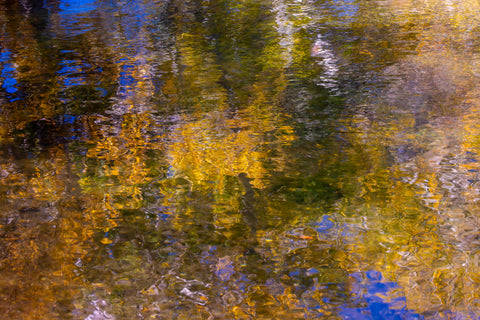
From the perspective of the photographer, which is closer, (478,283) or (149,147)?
(478,283)

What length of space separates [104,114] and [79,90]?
709 millimetres

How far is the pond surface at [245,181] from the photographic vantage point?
189cm

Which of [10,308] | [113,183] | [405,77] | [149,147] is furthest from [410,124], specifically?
[10,308]

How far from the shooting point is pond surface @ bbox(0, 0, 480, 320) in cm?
189

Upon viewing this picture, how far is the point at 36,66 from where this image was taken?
16.0ft

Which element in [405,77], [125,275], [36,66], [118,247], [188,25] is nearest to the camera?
[125,275]

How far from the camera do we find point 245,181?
2.66 metres

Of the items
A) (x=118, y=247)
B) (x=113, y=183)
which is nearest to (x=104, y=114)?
(x=113, y=183)

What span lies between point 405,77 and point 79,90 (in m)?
2.94

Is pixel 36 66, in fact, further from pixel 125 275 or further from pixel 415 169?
pixel 415 169

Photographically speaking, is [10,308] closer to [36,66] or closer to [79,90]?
[79,90]

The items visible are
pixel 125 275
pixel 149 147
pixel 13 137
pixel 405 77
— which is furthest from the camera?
pixel 405 77

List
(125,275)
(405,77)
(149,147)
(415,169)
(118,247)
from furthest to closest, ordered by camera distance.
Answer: (405,77)
(149,147)
(415,169)
(118,247)
(125,275)

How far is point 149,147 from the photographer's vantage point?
309 cm
